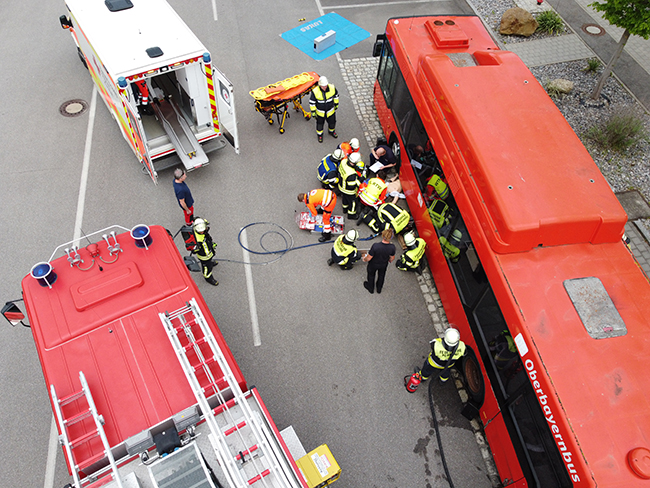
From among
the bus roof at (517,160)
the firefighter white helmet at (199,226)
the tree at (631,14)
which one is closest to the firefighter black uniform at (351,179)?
the bus roof at (517,160)

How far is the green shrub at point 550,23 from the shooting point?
13375 mm

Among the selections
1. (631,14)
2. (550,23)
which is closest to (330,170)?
(631,14)

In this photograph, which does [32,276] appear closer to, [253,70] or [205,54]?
[205,54]

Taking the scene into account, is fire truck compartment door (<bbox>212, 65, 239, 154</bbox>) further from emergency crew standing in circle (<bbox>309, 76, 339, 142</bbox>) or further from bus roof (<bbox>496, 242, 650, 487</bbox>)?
bus roof (<bbox>496, 242, 650, 487</bbox>)

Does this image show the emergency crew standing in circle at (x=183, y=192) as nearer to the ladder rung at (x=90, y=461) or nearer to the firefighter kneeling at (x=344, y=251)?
the firefighter kneeling at (x=344, y=251)

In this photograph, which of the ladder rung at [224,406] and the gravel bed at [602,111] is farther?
the gravel bed at [602,111]

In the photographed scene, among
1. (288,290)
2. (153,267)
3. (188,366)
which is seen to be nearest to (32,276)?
(153,267)

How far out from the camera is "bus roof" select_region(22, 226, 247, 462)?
4.37 m

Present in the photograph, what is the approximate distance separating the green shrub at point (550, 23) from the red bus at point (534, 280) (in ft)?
24.7

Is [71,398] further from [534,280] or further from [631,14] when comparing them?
[631,14]

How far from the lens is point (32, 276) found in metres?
4.92

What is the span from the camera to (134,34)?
28.1 feet

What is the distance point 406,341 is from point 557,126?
167 inches

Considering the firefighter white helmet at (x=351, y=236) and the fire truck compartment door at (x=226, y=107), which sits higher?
the fire truck compartment door at (x=226, y=107)
